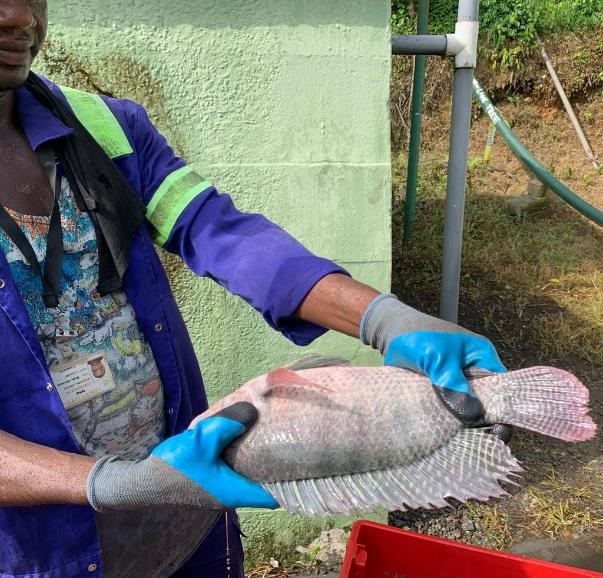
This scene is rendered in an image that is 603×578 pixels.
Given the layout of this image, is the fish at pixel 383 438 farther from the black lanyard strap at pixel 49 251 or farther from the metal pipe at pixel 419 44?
the metal pipe at pixel 419 44

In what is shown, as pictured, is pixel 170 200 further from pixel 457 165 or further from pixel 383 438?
pixel 457 165

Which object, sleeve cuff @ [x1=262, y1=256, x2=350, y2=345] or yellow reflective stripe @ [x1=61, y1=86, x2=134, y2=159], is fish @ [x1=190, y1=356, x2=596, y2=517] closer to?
sleeve cuff @ [x1=262, y1=256, x2=350, y2=345]

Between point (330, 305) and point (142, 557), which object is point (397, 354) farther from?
point (142, 557)

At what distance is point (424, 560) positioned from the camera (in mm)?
2303

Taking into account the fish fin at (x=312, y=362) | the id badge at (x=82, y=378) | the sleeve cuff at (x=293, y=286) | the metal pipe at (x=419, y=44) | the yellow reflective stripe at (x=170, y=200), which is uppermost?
Answer: the metal pipe at (x=419, y=44)

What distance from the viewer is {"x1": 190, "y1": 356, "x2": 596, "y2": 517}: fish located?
1267 millimetres

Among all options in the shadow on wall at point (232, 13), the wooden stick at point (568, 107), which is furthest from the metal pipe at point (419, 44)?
the wooden stick at point (568, 107)

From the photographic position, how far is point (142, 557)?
1.80 metres

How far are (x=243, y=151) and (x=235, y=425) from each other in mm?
1709

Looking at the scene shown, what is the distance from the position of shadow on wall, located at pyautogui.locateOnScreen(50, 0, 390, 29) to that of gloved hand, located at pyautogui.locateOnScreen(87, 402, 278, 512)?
1.92m

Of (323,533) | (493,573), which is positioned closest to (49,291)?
(493,573)

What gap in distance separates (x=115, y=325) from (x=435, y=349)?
0.88 m

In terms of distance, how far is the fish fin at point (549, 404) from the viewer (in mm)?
1290

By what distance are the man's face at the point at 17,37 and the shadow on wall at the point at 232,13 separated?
3.27 feet
